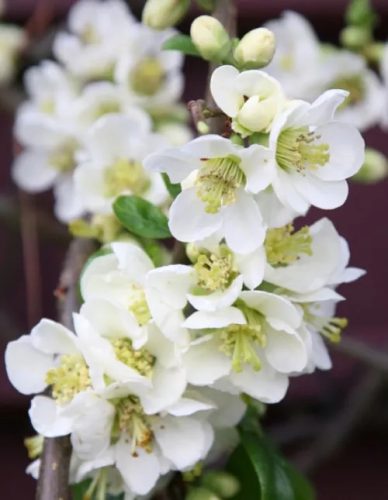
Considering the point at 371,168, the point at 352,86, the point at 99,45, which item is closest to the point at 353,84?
the point at 352,86

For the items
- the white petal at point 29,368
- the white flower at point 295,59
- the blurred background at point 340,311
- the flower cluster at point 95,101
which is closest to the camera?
the white petal at point 29,368

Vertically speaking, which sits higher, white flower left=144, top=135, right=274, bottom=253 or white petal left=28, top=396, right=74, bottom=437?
white flower left=144, top=135, right=274, bottom=253

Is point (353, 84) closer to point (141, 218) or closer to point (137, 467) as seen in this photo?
point (141, 218)

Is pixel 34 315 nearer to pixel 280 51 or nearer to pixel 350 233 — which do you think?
pixel 350 233

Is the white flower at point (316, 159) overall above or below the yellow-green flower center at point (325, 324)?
above

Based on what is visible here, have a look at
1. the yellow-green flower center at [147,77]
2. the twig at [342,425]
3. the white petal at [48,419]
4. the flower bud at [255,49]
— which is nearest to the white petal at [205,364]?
the white petal at [48,419]

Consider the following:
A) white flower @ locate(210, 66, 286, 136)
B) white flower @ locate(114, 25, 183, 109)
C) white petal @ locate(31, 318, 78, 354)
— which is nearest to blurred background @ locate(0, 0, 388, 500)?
white flower @ locate(114, 25, 183, 109)

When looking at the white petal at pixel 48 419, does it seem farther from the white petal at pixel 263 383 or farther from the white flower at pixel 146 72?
the white flower at pixel 146 72

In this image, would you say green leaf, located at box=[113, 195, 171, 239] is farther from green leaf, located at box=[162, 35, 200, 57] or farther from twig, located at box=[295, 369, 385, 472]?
twig, located at box=[295, 369, 385, 472]
